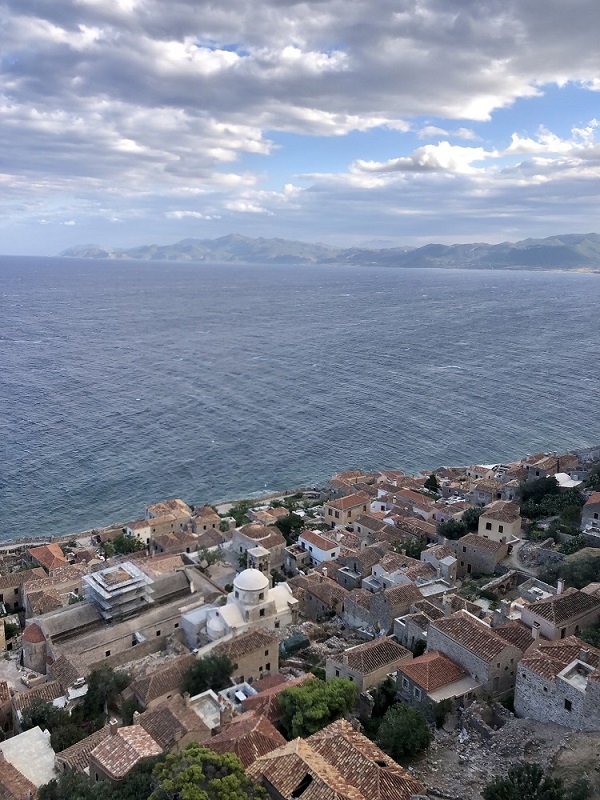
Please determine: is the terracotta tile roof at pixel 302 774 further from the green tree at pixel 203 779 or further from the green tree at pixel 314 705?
the green tree at pixel 314 705

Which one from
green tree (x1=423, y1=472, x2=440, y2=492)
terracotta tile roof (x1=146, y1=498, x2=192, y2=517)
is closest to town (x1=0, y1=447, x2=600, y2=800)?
terracotta tile roof (x1=146, y1=498, x2=192, y2=517)

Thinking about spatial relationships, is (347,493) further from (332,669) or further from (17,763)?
(17,763)

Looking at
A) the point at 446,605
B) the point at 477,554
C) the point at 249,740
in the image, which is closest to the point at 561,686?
the point at 249,740

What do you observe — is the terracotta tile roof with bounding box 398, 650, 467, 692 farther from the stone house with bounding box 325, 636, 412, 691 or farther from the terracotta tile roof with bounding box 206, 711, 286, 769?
the terracotta tile roof with bounding box 206, 711, 286, 769

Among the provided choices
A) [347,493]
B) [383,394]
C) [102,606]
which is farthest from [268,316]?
[102,606]

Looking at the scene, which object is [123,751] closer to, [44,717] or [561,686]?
[44,717]

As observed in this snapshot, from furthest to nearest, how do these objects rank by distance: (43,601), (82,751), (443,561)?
(43,601), (443,561), (82,751)
